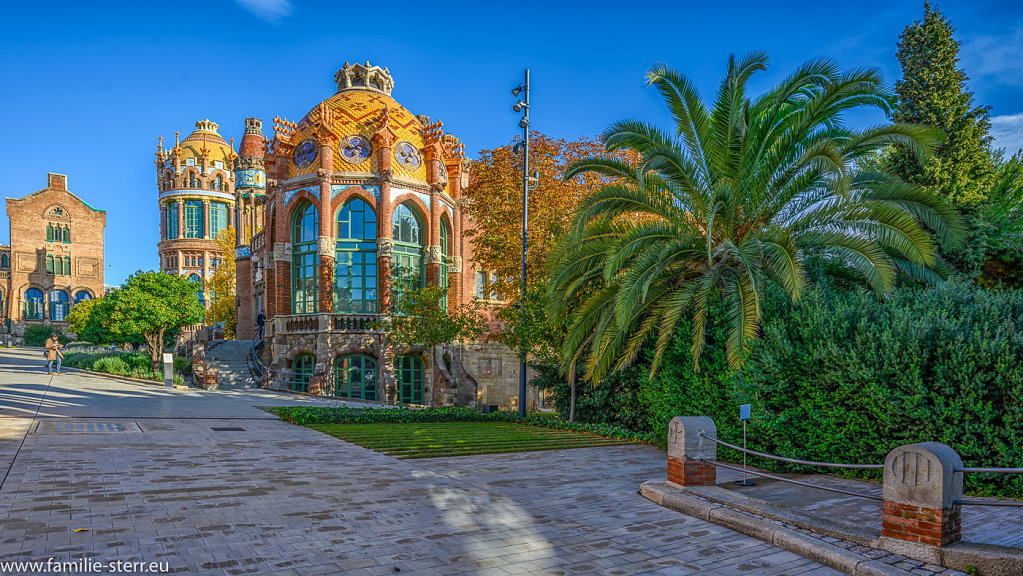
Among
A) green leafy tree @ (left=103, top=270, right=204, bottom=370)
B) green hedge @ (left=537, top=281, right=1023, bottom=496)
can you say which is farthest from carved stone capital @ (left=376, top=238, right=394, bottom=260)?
green hedge @ (left=537, top=281, right=1023, bottom=496)

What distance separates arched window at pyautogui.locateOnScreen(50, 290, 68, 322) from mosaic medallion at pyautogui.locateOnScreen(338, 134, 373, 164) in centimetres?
5170

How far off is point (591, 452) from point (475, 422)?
5722 mm

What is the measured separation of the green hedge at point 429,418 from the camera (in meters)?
14.4

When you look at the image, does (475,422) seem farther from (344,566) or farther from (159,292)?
(159,292)

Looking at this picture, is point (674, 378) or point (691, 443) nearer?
point (691, 443)

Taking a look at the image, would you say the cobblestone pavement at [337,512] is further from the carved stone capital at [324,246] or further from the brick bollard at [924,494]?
the carved stone capital at [324,246]

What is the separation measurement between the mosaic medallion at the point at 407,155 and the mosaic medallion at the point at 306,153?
11.3ft

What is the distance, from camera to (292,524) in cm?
616

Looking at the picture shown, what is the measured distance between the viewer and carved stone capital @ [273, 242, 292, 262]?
2731 centimetres

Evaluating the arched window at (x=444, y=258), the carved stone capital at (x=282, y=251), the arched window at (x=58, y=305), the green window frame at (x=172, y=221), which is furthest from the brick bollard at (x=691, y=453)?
the arched window at (x=58, y=305)

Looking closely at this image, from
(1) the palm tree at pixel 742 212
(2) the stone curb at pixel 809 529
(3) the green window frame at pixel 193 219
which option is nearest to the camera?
(2) the stone curb at pixel 809 529

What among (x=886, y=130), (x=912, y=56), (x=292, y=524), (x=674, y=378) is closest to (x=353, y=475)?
(x=292, y=524)

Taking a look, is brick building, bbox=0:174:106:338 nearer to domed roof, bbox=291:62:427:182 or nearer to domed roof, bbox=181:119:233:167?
domed roof, bbox=181:119:233:167

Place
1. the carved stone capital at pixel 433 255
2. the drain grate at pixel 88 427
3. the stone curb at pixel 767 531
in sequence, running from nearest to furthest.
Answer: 1. the stone curb at pixel 767 531
2. the drain grate at pixel 88 427
3. the carved stone capital at pixel 433 255
